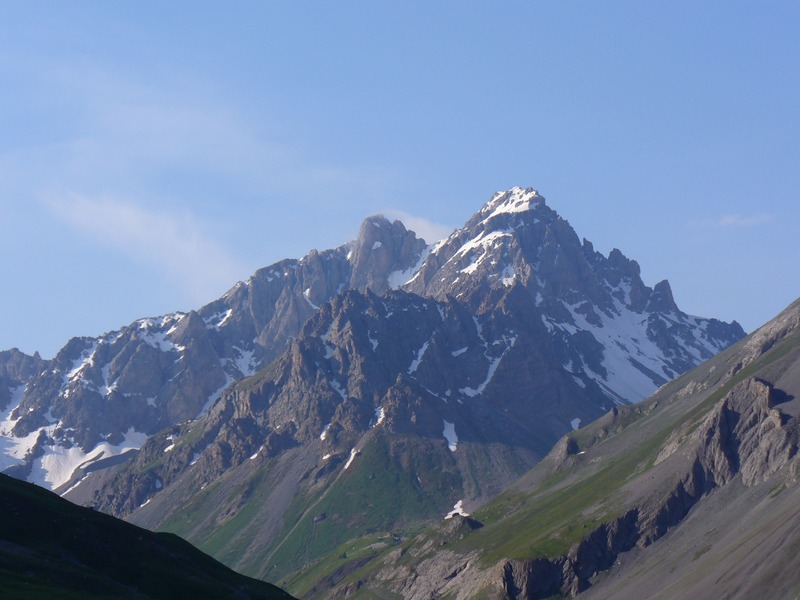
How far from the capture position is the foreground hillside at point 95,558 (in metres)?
125

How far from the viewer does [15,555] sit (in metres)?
127

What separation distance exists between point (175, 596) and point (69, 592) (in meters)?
22.4

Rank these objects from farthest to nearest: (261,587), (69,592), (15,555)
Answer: (261,587) → (15,555) → (69,592)

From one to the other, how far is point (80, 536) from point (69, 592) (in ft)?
95.2

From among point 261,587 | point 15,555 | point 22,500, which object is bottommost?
point 261,587

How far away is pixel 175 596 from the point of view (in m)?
135

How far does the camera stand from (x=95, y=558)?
138875 mm

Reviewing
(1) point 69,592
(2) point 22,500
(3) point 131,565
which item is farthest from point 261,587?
(1) point 69,592

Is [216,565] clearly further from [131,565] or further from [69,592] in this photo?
[69,592]

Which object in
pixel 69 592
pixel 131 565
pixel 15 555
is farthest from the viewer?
pixel 131 565

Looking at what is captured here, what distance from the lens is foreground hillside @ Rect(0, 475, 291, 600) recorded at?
125 meters

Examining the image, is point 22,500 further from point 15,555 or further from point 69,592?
point 69,592

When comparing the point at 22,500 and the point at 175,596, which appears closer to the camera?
the point at 175,596

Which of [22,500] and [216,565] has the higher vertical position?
[22,500]
